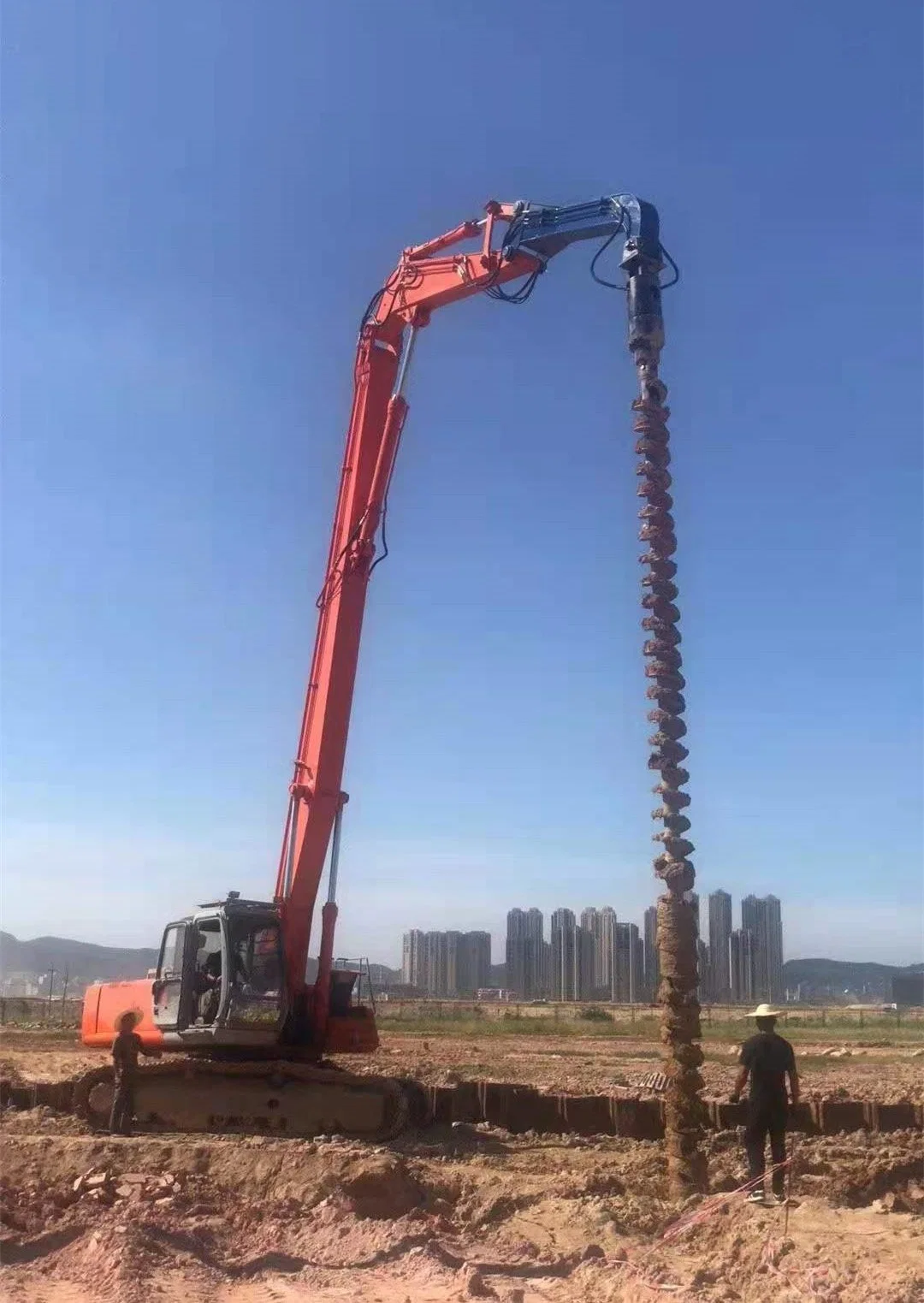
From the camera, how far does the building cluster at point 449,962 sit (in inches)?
4218

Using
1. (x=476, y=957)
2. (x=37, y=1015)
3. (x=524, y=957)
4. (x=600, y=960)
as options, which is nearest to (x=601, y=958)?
(x=600, y=960)

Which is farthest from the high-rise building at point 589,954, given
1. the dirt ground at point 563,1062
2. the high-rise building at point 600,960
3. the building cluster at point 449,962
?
the dirt ground at point 563,1062

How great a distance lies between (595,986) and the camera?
92688 millimetres

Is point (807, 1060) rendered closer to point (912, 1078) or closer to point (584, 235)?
Result: point (912, 1078)

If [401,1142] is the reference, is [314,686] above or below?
above

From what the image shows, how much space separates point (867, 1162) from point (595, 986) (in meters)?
83.7

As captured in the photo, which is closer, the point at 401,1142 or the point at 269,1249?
the point at 269,1249

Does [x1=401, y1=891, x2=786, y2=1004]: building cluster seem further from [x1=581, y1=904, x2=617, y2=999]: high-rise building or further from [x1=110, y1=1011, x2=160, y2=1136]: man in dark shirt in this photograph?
[x1=110, y1=1011, x2=160, y2=1136]: man in dark shirt

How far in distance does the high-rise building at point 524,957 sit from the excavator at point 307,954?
86.4m

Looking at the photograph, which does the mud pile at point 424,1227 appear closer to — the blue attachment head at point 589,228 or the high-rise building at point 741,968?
the blue attachment head at point 589,228

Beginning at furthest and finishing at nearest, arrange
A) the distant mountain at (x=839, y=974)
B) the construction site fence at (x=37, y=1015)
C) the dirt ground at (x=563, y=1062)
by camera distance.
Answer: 1. the distant mountain at (x=839, y=974)
2. the construction site fence at (x=37, y=1015)
3. the dirt ground at (x=563, y=1062)

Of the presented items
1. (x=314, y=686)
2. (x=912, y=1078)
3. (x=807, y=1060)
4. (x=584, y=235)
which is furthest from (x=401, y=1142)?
(x=807, y=1060)

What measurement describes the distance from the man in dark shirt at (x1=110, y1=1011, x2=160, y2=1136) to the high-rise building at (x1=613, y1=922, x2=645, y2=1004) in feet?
247

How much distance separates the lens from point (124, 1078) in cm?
1411
